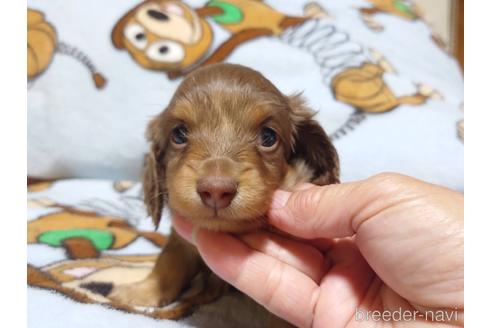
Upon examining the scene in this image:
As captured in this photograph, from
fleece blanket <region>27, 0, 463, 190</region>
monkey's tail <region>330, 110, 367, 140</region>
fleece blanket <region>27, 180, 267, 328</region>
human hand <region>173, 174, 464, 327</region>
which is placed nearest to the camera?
human hand <region>173, 174, 464, 327</region>

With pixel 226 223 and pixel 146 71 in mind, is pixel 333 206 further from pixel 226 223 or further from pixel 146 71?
pixel 146 71

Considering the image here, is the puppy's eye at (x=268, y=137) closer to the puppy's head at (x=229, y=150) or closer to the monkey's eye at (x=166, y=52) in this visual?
the puppy's head at (x=229, y=150)

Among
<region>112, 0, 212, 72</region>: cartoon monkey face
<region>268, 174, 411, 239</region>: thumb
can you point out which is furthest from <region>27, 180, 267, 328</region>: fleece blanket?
<region>112, 0, 212, 72</region>: cartoon monkey face

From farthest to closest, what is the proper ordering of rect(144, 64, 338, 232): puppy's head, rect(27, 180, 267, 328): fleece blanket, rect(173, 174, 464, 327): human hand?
rect(27, 180, 267, 328): fleece blanket → rect(144, 64, 338, 232): puppy's head → rect(173, 174, 464, 327): human hand

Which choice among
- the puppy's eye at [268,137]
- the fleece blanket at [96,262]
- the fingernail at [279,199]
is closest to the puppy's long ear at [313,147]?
the puppy's eye at [268,137]

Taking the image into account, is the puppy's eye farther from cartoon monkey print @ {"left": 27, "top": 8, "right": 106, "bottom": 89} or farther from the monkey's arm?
cartoon monkey print @ {"left": 27, "top": 8, "right": 106, "bottom": 89}

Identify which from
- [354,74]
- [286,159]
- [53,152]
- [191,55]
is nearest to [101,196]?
[53,152]

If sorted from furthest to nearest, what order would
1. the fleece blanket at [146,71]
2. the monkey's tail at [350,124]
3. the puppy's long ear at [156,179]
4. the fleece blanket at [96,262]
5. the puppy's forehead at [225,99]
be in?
the fleece blanket at [146,71] → the monkey's tail at [350,124] → the puppy's long ear at [156,179] → the puppy's forehead at [225,99] → the fleece blanket at [96,262]

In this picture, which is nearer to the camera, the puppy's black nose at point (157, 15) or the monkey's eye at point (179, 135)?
the monkey's eye at point (179, 135)

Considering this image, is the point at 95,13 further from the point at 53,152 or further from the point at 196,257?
the point at 196,257
